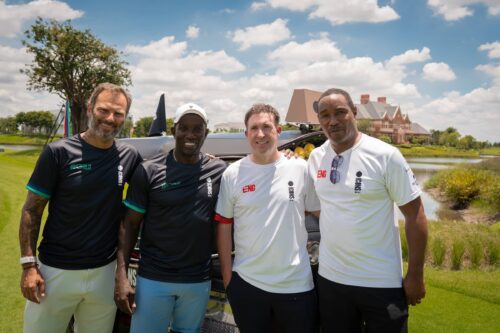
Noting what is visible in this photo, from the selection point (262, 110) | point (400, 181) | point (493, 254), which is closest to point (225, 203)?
point (262, 110)

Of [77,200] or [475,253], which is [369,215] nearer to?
[77,200]

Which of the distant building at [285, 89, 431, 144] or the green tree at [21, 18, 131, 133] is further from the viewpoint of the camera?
the distant building at [285, 89, 431, 144]

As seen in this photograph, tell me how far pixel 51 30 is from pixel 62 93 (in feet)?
19.0

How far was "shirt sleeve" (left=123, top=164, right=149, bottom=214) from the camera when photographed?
255cm

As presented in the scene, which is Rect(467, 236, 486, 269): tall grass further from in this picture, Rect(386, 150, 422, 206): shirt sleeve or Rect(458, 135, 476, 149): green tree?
Rect(458, 135, 476, 149): green tree

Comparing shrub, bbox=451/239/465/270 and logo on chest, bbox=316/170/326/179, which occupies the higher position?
logo on chest, bbox=316/170/326/179

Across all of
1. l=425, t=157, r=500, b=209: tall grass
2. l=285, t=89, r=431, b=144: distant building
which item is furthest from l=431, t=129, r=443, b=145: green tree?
l=425, t=157, r=500, b=209: tall grass

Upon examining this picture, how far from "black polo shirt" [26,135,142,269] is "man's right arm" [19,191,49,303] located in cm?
7

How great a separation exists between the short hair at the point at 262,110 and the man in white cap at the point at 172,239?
35 centimetres

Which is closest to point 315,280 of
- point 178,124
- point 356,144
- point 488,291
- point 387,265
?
point 387,265

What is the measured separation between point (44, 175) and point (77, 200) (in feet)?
0.88

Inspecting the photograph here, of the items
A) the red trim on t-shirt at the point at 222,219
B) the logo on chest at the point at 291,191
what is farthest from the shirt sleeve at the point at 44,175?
the logo on chest at the point at 291,191

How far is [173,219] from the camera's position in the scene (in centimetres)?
253

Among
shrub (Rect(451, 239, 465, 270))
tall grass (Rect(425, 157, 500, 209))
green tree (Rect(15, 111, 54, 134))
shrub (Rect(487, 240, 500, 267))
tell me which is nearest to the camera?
shrub (Rect(451, 239, 465, 270))
